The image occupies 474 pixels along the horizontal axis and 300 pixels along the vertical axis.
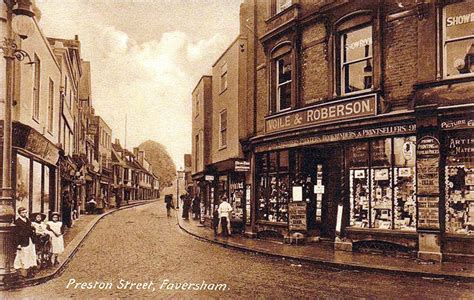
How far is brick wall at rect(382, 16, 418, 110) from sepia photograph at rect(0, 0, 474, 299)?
0.03 m

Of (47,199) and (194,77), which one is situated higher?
(194,77)

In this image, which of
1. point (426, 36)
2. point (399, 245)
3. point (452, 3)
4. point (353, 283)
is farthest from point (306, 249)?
point (452, 3)

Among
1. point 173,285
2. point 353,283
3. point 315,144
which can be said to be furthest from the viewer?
point 315,144

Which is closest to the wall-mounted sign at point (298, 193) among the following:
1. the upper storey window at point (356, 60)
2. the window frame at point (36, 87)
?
the upper storey window at point (356, 60)

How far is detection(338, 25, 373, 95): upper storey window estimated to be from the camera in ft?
44.2

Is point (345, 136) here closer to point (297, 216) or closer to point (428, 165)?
point (428, 165)

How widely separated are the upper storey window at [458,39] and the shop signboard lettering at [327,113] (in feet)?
6.20

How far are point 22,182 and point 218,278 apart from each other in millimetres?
5835

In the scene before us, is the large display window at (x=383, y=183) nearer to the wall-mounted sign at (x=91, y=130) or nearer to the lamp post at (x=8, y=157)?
the lamp post at (x=8, y=157)

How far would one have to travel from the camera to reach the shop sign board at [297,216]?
15.1 m

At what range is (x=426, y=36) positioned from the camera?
1180 cm

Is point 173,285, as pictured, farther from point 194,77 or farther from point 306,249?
point 306,249

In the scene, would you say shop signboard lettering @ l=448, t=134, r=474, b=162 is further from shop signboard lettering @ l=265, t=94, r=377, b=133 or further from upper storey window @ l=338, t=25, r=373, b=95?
upper storey window @ l=338, t=25, r=373, b=95

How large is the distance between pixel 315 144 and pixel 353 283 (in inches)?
231
